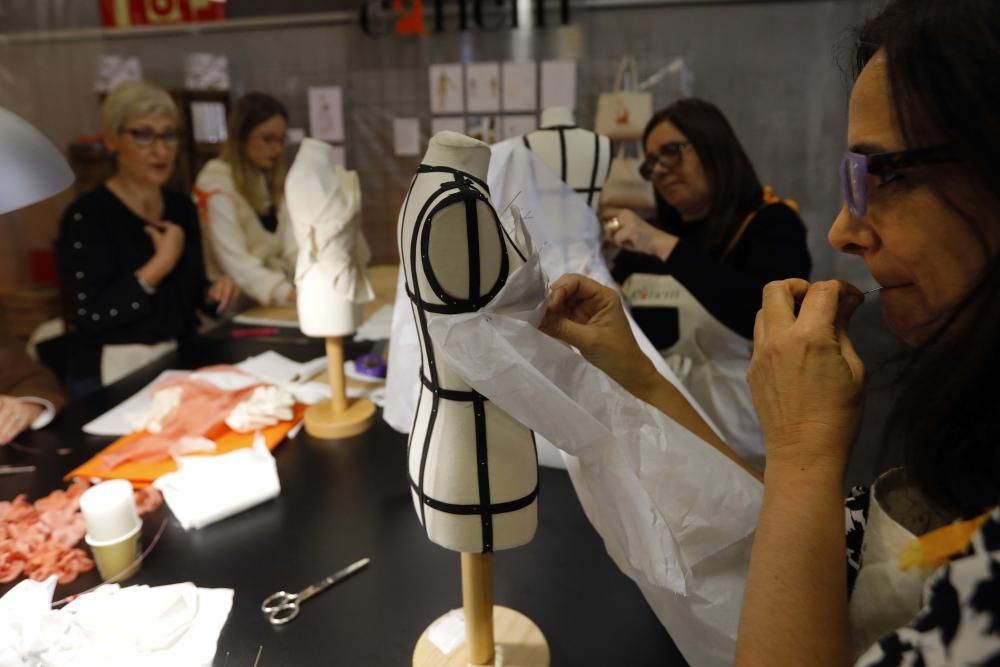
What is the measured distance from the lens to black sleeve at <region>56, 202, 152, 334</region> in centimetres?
206

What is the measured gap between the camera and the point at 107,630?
2.76 ft

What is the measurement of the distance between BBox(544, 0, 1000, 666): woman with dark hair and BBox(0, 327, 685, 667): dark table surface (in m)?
0.32

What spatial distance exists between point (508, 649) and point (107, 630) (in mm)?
501

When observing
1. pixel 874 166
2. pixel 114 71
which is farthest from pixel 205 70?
pixel 874 166

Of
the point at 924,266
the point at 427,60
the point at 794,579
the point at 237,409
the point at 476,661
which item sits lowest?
the point at 476,661

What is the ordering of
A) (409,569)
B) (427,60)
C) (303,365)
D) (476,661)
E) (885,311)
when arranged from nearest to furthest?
(885,311) < (476,661) < (409,569) < (303,365) < (427,60)

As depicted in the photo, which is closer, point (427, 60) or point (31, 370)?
point (31, 370)

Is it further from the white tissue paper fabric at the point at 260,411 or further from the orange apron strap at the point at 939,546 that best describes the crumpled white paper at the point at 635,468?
the white tissue paper fabric at the point at 260,411

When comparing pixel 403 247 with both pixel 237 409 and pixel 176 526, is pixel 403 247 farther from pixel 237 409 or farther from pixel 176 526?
pixel 237 409

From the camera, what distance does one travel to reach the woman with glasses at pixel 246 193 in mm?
2602

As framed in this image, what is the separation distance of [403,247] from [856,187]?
0.49 m

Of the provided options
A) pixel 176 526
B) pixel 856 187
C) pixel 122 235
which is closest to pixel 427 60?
pixel 122 235

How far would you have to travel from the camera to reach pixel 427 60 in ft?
12.1

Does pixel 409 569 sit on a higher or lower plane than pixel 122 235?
lower
